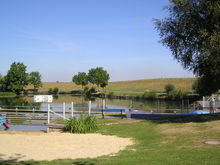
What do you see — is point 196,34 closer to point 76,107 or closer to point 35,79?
point 76,107

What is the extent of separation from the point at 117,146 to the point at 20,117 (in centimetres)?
1814

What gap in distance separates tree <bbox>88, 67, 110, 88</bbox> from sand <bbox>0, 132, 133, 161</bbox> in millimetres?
99401

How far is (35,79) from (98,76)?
29067 millimetres

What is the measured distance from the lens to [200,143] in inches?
474

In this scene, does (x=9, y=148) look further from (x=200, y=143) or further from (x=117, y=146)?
(x=200, y=143)

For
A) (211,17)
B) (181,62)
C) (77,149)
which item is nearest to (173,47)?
(181,62)

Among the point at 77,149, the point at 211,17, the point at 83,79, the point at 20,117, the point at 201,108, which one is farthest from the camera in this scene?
the point at 83,79

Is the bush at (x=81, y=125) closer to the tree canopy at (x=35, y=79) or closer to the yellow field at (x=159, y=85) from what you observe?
the yellow field at (x=159, y=85)

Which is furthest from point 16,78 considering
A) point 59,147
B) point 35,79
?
point 59,147

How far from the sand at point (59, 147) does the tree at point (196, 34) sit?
24.3ft

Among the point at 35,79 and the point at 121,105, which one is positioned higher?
the point at 35,79

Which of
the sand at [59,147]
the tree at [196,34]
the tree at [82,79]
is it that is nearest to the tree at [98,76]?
the tree at [82,79]

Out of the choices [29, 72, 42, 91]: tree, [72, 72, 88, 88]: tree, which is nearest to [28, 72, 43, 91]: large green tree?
[29, 72, 42, 91]: tree

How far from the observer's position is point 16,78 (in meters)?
115
